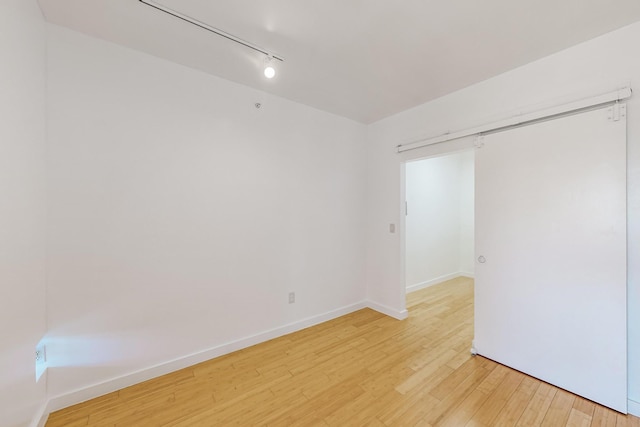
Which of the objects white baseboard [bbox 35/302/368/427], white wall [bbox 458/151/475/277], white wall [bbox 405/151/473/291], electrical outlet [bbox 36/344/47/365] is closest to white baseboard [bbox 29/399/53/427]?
white baseboard [bbox 35/302/368/427]

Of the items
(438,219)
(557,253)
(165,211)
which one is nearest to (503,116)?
(557,253)

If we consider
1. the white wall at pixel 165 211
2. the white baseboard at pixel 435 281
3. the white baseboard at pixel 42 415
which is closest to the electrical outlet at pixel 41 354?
the white wall at pixel 165 211

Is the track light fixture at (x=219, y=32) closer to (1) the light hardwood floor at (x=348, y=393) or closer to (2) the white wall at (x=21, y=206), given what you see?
(2) the white wall at (x=21, y=206)

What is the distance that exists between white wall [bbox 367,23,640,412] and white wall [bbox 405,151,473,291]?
894mm

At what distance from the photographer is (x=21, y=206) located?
135 cm

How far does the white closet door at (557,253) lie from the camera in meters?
1.73

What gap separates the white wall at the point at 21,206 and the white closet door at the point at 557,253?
3.40 metres

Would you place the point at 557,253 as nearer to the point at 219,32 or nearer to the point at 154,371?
the point at 219,32

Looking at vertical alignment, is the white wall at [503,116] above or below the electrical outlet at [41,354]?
above

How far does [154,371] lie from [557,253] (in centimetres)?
351

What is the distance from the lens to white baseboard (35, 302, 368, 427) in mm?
1697

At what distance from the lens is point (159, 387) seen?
196 cm

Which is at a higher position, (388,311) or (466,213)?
(466,213)

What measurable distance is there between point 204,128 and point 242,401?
2.36 metres
